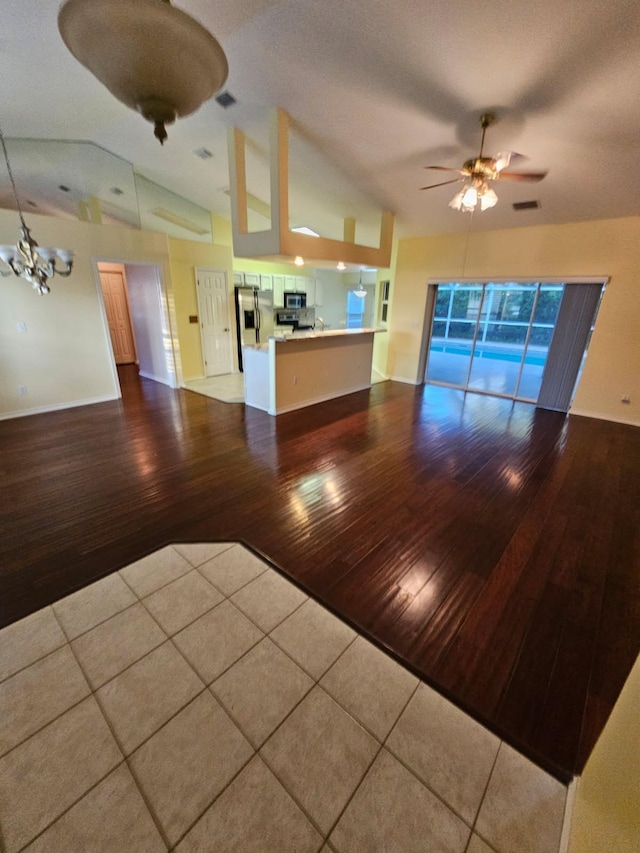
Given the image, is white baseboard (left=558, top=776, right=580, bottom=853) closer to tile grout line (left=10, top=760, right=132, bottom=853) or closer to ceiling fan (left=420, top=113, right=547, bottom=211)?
tile grout line (left=10, top=760, right=132, bottom=853)

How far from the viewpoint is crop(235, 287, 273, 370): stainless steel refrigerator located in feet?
23.8

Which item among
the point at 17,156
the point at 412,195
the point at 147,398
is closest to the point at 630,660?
the point at 412,195

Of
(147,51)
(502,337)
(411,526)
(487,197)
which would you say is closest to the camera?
(147,51)

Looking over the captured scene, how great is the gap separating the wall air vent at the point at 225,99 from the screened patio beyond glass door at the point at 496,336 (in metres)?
4.49

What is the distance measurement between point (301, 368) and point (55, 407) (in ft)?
12.1

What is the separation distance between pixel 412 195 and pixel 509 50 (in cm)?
253

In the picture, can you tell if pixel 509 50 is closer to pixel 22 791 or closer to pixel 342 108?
pixel 342 108

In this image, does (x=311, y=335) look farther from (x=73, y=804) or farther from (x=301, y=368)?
(x=73, y=804)

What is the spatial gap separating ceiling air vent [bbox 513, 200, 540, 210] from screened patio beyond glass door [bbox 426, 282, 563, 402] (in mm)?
1263

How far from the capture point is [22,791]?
1210mm

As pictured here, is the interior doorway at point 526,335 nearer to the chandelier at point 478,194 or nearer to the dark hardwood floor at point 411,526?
the dark hardwood floor at point 411,526

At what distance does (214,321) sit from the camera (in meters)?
6.96

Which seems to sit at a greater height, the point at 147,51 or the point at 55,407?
the point at 147,51

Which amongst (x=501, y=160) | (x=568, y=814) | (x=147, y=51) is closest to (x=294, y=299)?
(x=501, y=160)
